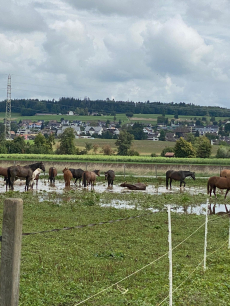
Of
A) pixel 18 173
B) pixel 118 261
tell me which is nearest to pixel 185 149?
pixel 18 173

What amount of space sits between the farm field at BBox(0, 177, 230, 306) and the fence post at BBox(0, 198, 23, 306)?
10.3 feet

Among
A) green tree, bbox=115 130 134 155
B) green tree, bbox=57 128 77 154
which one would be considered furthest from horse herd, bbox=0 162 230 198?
green tree, bbox=115 130 134 155

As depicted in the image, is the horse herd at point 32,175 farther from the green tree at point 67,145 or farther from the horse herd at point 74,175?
the green tree at point 67,145

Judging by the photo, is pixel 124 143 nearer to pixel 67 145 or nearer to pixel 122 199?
pixel 67 145

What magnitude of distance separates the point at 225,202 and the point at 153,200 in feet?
12.1

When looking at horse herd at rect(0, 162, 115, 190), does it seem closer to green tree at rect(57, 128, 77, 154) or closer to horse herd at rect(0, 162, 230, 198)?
horse herd at rect(0, 162, 230, 198)

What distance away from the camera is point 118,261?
9625 millimetres

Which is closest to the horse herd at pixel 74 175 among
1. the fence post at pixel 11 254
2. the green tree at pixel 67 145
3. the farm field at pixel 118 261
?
the farm field at pixel 118 261

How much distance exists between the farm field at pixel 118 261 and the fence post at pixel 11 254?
3.13m

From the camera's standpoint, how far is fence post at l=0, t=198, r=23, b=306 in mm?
3629

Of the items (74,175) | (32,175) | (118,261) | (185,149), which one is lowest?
(185,149)

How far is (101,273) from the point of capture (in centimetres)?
857

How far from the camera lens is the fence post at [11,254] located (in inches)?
143

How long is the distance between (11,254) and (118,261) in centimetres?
620
